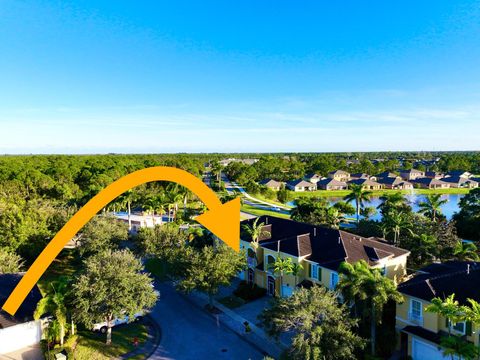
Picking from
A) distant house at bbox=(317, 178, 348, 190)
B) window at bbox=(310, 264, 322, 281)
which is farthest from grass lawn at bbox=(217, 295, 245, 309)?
distant house at bbox=(317, 178, 348, 190)

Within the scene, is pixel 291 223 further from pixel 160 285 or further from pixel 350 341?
pixel 350 341

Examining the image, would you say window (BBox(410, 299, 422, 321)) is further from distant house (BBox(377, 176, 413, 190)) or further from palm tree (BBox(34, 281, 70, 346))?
distant house (BBox(377, 176, 413, 190))

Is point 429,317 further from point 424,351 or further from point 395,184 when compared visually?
point 395,184

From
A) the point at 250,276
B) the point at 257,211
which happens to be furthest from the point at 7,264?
the point at 257,211

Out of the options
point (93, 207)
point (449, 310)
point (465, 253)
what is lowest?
point (465, 253)

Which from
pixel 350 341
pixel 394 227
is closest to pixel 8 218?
pixel 350 341

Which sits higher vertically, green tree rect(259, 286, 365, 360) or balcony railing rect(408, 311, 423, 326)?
green tree rect(259, 286, 365, 360)

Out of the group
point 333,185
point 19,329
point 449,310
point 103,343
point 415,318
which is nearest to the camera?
point 449,310
